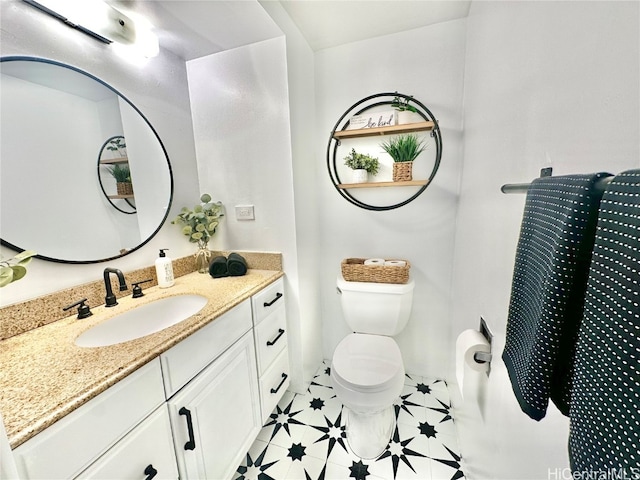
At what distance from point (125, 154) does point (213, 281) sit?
761 mm

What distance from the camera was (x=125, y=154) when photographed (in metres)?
1.22

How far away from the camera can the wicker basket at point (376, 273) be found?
1.41m

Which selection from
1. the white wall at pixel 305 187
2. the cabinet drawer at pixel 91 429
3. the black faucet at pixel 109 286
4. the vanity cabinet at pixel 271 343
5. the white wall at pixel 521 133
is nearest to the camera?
the white wall at pixel 521 133

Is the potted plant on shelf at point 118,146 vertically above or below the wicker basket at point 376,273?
above

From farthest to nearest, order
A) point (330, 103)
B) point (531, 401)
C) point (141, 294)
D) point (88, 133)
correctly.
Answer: point (330, 103) < point (141, 294) < point (88, 133) < point (531, 401)

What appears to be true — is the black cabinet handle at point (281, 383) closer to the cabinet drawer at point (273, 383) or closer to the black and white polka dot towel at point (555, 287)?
the cabinet drawer at point (273, 383)

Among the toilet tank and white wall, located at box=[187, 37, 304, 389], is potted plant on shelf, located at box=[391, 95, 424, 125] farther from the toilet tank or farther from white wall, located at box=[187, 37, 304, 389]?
the toilet tank

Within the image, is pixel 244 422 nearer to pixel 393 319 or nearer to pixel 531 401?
pixel 393 319

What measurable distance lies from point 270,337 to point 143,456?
0.70m

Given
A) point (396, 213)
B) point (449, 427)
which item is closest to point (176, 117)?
point (396, 213)

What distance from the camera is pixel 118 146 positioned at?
3.89 ft

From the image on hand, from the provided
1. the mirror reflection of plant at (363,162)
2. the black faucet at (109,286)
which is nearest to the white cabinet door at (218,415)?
the black faucet at (109,286)

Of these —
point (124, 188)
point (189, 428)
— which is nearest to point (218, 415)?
point (189, 428)

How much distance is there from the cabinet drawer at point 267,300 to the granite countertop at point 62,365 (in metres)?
0.17
